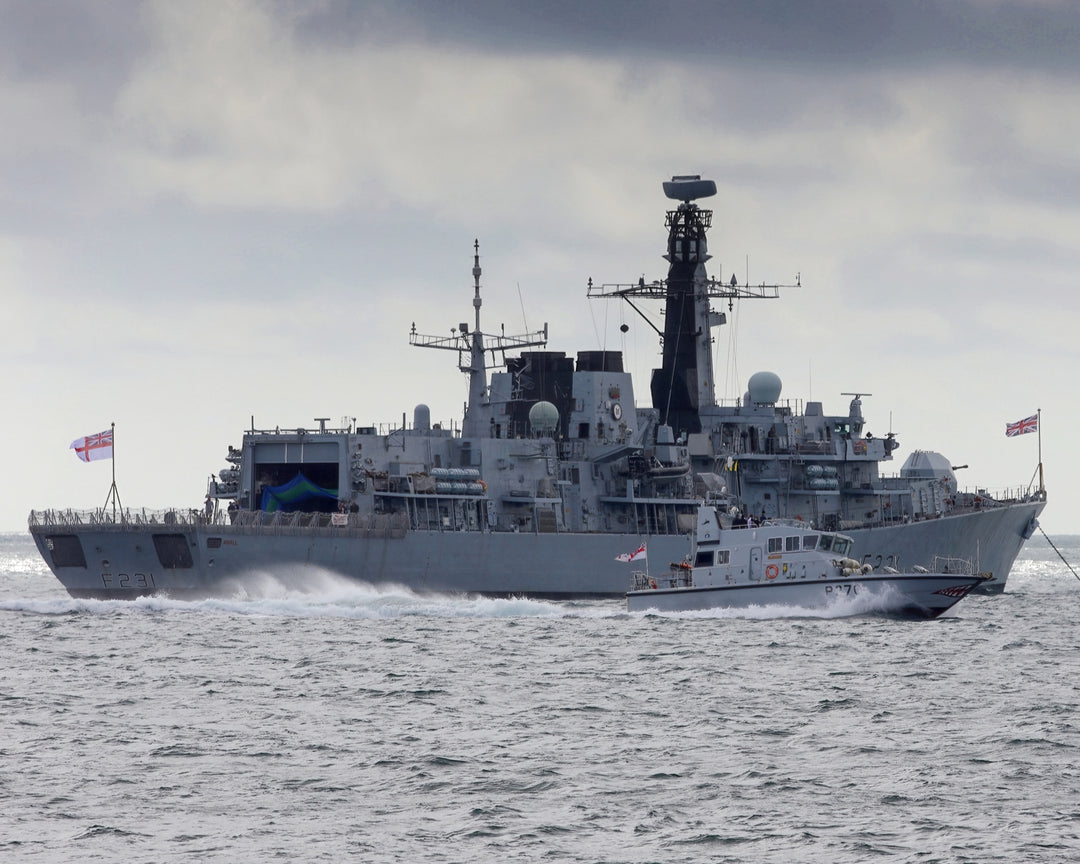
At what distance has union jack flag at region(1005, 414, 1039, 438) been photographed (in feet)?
230

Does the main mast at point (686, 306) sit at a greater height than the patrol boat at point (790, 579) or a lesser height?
greater

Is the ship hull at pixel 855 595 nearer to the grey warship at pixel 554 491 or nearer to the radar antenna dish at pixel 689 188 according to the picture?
the grey warship at pixel 554 491

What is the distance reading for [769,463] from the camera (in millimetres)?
71375

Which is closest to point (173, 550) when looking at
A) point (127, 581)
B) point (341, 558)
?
point (127, 581)

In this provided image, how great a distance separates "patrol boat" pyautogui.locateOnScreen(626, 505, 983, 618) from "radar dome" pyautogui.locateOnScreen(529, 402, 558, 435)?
51.6ft

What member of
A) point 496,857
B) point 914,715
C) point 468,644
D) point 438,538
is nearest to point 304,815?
point 496,857

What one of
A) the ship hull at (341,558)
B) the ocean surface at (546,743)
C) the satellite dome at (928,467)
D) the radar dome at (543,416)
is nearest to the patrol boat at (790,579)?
the ocean surface at (546,743)

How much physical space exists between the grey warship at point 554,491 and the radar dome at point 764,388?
0.26ft

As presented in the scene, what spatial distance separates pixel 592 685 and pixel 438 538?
982 inches

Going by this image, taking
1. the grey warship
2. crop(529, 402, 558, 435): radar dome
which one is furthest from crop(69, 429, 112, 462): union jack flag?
crop(529, 402, 558, 435): radar dome

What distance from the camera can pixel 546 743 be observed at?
2973cm

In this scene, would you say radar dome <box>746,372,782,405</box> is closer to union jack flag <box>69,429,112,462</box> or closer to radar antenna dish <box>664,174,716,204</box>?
radar antenna dish <box>664,174,716,204</box>

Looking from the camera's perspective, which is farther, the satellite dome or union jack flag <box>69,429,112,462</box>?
the satellite dome

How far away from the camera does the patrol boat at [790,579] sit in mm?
→ 49094
